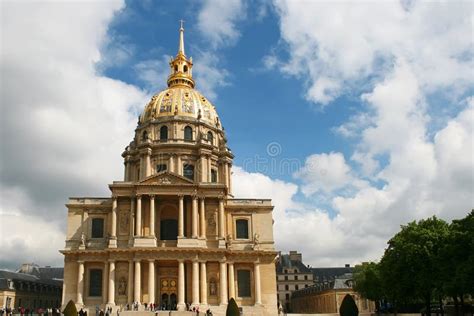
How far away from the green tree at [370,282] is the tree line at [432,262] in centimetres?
1194

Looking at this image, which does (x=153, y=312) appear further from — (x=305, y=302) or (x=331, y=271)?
(x=331, y=271)

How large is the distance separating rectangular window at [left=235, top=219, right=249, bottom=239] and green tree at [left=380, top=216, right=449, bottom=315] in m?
16.4

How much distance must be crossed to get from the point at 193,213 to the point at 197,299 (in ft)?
28.2

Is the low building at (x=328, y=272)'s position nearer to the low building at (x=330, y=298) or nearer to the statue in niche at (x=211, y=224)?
the low building at (x=330, y=298)

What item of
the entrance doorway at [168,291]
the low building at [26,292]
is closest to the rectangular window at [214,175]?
the entrance doorway at [168,291]

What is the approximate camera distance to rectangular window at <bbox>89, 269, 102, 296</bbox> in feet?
173

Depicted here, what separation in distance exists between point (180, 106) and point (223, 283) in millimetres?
25897

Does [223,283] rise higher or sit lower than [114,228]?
lower

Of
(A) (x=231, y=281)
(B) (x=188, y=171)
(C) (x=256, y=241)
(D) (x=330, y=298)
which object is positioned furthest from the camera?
(D) (x=330, y=298)

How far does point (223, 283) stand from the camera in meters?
52.5

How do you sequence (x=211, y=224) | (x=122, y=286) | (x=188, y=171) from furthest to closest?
(x=188, y=171), (x=211, y=224), (x=122, y=286)

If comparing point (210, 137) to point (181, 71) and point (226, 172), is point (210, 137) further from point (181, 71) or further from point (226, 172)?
point (181, 71)

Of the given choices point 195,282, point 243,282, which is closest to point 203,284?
point 195,282

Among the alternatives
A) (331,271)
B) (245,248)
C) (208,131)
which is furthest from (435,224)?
(331,271)
